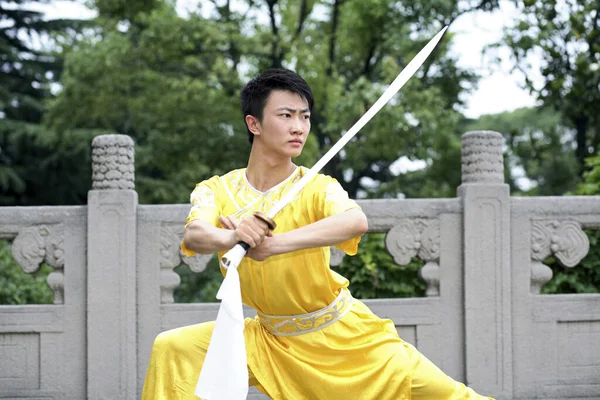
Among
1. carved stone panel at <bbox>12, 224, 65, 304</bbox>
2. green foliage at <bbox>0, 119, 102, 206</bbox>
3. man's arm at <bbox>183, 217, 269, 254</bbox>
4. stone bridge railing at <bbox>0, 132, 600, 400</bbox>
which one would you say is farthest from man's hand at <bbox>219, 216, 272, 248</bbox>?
green foliage at <bbox>0, 119, 102, 206</bbox>

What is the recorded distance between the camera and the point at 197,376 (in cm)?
264

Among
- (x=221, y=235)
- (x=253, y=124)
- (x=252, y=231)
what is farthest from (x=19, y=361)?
(x=252, y=231)

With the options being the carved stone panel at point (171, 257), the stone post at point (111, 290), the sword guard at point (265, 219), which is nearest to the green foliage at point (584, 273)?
the carved stone panel at point (171, 257)

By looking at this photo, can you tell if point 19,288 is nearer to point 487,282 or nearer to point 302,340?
point 487,282

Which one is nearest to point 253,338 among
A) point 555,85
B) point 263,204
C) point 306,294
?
point 306,294

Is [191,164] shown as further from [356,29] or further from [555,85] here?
[555,85]

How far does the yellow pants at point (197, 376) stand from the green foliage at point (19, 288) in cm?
475

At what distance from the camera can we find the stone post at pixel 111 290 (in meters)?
4.77

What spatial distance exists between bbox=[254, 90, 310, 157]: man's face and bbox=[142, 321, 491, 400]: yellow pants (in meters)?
0.62

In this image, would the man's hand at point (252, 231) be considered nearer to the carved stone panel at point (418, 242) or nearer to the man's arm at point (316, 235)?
the man's arm at point (316, 235)

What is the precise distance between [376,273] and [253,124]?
315cm

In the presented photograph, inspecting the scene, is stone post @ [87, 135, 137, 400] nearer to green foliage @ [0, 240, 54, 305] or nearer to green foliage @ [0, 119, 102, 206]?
green foliage @ [0, 240, 54, 305]

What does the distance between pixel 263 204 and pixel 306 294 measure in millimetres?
313

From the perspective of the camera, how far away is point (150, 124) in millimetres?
14586
